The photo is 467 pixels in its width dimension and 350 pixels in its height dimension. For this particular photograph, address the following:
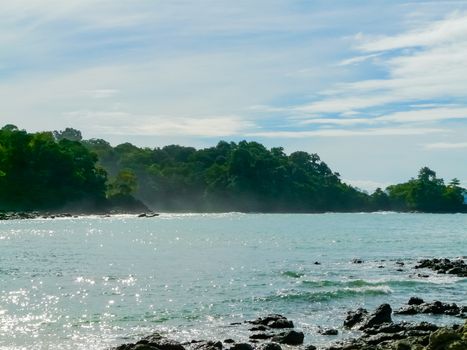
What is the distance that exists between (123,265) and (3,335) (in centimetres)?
2934

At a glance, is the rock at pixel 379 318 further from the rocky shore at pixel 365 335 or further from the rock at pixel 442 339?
the rock at pixel 442 339

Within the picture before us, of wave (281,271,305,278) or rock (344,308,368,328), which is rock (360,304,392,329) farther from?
wave (281,271,305,278)

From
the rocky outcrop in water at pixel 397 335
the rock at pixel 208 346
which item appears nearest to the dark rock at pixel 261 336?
the rock at pixel 208 346

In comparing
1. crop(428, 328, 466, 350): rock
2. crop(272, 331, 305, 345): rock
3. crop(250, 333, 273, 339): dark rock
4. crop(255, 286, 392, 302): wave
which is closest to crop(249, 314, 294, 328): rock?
crop(250, 333, 273, 339): dark rock

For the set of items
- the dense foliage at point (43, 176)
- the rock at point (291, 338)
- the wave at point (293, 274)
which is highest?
the dense foliage at point (43, 176)

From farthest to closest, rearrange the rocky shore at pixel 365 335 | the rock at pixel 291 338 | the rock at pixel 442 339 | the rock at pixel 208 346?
the rock at pixel 291 338 → the rock at pixel 208 346 → the rocky shore at pixel 365 335 → the rock at pixel 442 339

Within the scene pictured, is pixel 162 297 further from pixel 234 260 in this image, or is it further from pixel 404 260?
pixel 404 260

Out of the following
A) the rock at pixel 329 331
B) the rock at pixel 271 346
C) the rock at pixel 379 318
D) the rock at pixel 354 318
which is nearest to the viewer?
the rock at pixel 271 346

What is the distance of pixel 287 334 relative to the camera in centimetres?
2508

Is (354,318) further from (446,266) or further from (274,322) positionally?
(446,266)

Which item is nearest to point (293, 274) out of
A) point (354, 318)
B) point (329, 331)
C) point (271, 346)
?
point (354, 318)

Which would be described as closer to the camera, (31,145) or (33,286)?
(33,286)

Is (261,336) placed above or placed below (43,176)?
below

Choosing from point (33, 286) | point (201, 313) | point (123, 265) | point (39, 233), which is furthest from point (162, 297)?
point (39, 233)
